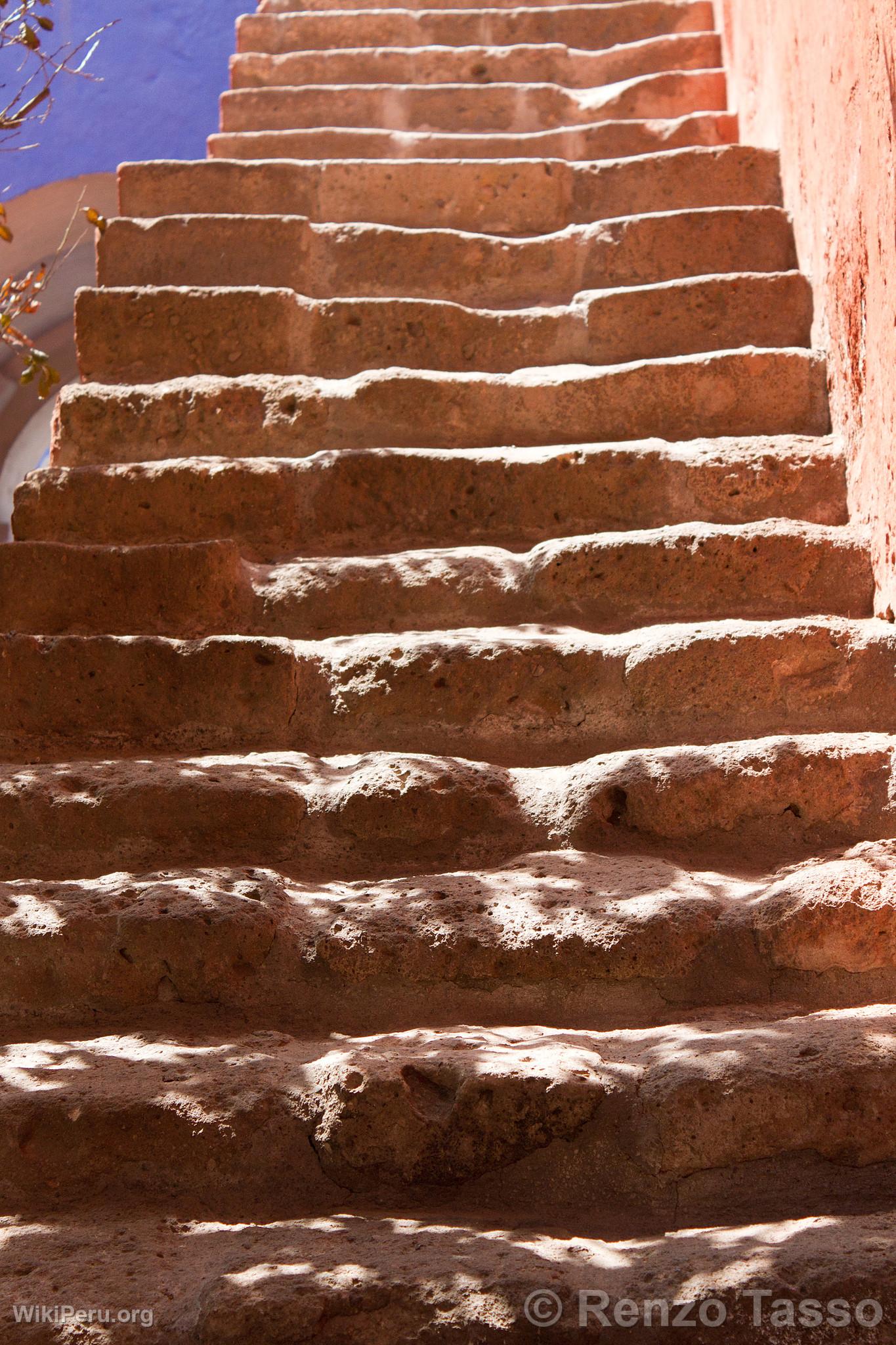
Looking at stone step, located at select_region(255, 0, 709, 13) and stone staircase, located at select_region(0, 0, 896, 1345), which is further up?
stone step, located at select_region(255, 0, 709, 13)

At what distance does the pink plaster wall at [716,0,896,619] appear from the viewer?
2.31 m

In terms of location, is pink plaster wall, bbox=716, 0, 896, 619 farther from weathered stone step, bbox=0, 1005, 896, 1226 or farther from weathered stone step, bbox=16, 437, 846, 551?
weathered stone step, bbox=0, 1005, 896, 1226

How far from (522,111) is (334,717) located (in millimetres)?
2877

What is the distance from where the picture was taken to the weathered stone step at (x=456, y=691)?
7.43 ft

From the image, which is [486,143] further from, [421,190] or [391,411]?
[391,411]

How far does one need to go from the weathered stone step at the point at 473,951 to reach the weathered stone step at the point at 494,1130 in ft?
0.56

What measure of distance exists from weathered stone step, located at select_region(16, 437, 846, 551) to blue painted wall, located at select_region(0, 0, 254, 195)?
4.06 metres

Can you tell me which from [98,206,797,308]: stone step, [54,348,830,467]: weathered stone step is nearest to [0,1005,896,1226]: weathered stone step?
[54,348,830,467]: weathered stone step

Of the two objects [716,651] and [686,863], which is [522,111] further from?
[686,863]

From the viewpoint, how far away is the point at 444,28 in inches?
186

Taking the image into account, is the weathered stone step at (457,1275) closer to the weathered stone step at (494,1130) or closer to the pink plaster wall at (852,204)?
the weathered stone step at (494,1130)

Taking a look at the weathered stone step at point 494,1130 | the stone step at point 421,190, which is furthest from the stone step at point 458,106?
the weathered stone step at point 494,1130

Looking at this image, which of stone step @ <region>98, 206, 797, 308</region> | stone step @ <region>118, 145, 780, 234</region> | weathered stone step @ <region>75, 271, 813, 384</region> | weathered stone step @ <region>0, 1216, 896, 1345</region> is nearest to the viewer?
weathered stone step @ <region>0, 1216, 896, 1345</region>

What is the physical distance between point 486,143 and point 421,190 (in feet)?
1.58
